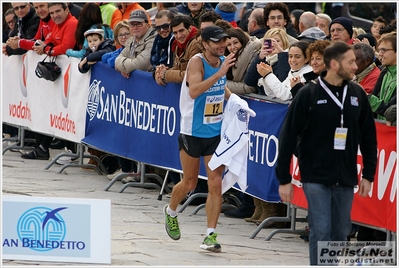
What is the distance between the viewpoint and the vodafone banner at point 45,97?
13.6m

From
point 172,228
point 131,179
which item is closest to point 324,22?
point 131,179

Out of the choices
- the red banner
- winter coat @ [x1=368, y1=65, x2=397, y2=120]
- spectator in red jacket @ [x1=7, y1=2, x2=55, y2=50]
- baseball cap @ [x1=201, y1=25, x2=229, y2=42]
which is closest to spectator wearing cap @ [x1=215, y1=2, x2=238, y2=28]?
spectator in red jacket @ [x1=7, y1=2, x2=55, y2=50]

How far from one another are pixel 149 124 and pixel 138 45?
3.57 ft

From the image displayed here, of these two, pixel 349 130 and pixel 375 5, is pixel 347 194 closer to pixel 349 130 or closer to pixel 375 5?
pixel 349 130

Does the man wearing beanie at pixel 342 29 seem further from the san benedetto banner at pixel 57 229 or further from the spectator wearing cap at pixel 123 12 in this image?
the spectator wearing cap at pixel 123 12

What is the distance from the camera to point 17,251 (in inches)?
313

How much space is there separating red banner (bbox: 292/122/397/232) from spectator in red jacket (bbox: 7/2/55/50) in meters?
7.46

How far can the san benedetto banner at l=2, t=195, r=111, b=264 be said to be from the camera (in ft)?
25.9

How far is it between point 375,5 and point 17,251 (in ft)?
49.6

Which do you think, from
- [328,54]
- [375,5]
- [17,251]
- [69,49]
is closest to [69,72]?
[69,49]

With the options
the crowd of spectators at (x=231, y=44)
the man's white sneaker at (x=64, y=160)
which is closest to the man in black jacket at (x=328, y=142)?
the crowd of spectators at (x=231, y=44)

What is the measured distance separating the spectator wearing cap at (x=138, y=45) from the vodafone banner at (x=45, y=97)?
1.24 m

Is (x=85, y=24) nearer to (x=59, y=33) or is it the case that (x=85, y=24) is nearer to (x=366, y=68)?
(x=59, y=33)

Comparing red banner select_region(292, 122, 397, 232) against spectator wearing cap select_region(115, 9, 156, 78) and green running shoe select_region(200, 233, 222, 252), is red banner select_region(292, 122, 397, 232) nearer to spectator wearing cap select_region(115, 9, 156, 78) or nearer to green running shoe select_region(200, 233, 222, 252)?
green running shoe select_region(200, 233, 222, 252)
